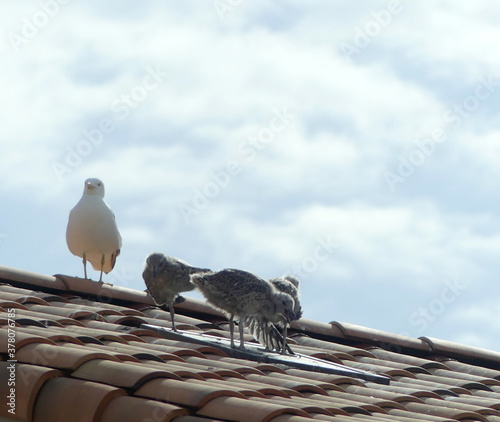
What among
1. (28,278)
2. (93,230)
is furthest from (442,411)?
(93,230)

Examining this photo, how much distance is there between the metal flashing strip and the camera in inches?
217

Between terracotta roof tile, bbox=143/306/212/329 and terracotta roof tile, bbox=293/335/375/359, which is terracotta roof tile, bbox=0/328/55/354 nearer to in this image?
terracotta roof tile, bbox=143/306/212/329

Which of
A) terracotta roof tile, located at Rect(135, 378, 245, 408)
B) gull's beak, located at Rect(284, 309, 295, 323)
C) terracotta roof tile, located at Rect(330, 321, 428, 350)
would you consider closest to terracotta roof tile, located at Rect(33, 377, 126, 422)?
terracotta roof tile, located at Rect(135, 378, 245, 408)

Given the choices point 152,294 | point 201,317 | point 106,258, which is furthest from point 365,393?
point 106,258

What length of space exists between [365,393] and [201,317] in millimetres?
3019

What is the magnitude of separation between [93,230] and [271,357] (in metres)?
4.05

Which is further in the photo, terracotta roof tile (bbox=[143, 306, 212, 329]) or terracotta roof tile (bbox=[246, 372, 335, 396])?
terracotta roof tile (bbox=[143, 306, 212, 329])

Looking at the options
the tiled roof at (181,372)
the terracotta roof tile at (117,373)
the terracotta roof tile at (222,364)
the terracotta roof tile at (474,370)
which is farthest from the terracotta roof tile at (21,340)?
the terracotta roof tile at (474,370)

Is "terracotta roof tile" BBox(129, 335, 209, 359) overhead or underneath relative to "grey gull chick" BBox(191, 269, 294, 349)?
underneath

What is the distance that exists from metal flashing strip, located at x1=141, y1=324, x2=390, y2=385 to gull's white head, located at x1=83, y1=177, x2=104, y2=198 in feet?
11.8

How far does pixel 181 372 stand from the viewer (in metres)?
4.18

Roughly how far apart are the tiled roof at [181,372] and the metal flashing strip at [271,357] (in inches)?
2.0

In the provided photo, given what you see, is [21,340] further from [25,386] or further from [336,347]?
[336,347]

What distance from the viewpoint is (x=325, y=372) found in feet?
17.9
